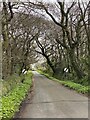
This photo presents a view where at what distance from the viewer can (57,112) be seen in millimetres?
10438

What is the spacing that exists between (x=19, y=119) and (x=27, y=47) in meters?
26.5

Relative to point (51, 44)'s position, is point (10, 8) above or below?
above

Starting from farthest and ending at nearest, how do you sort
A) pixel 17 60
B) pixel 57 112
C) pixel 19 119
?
1. pixel 17 60
2. pixel 57 112
3. pixel 19 119

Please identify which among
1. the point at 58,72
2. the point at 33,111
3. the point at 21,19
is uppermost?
the point at 21,19

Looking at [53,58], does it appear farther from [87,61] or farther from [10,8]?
[10,8]

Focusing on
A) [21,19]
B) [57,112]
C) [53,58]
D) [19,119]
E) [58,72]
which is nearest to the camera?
[19,119]

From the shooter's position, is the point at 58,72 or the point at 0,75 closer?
the point at 0,75

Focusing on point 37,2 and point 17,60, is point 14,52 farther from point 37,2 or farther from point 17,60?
point 37,2

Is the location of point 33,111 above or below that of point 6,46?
below

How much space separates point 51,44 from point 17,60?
72.0 ft

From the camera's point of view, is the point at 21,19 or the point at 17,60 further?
the point at 17,60

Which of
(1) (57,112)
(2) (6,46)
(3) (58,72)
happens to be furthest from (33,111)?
(3) (58,72)

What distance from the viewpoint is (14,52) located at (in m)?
24.9

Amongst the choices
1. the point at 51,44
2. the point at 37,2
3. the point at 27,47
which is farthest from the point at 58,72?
the point at 37,2
